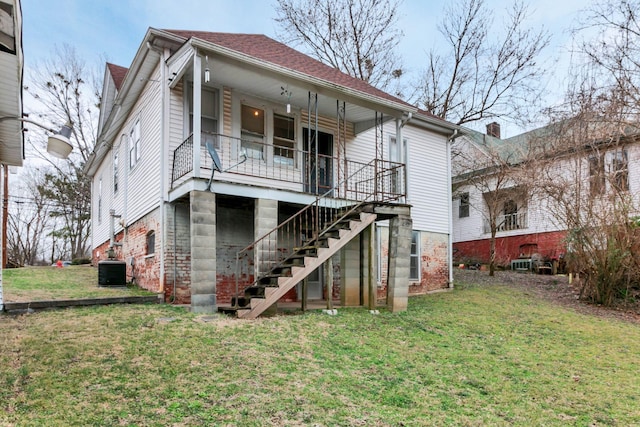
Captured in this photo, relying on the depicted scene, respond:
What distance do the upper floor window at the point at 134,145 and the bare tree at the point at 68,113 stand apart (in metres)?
14.1

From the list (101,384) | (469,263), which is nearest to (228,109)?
(101,384)

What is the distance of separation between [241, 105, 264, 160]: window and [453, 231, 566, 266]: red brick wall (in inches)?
555

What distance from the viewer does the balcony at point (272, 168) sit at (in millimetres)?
9320

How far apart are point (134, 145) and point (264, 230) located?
18.3 ft

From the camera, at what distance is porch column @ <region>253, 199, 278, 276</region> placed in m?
8.85

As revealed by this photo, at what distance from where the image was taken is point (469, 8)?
21.9m

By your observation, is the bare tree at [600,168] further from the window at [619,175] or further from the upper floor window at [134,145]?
the upper floor window at [134,145]

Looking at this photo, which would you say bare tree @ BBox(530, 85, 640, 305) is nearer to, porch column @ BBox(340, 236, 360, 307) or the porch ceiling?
the porch ceiling

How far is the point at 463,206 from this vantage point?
2369 cm

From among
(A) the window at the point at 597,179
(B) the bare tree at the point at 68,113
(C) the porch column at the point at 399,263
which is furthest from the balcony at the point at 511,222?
(B) the bare tree at the point at 68,113

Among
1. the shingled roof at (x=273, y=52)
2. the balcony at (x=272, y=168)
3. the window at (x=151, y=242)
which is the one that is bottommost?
the window at (x=151, y=242)

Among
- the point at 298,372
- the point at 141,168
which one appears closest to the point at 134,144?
the point at 141,168

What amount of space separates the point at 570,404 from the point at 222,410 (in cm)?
389

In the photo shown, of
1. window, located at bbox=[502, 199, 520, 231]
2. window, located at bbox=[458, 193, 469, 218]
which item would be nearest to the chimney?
window, located at bbox=[458, 193, 469, 218]
